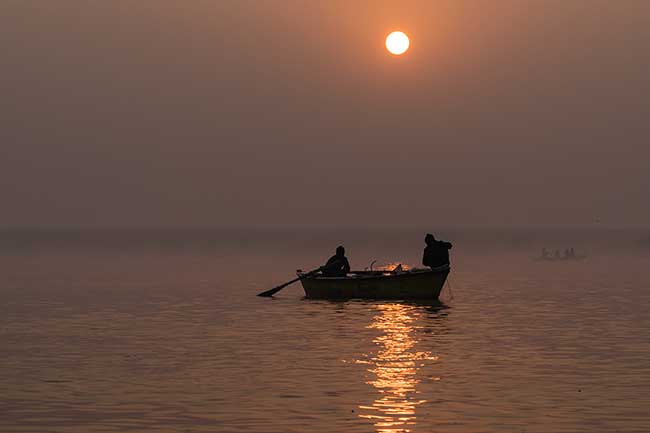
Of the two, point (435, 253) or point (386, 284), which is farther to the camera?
point (386, 284)

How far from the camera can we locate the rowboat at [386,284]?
48.1 meters

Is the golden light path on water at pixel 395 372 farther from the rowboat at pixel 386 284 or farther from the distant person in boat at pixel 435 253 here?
the rowboat at pixel 386 284

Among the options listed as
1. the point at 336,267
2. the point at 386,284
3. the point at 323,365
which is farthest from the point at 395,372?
the point at 336,267

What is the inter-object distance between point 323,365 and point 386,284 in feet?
66.0

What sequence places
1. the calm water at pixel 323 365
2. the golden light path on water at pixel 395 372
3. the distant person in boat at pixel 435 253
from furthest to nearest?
1. the distant person in boat at pixel 435 253
2. the calm water at pixel 323 365
3. the golden light path on water at pixel 395 372

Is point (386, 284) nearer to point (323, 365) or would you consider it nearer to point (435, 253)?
point (435, 253)

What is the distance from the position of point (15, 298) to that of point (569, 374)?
38.9m

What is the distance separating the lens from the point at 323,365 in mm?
28969

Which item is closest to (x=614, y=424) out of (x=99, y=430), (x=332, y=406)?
(x=332, y=406)

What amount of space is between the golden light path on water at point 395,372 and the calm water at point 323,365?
6 centimetres

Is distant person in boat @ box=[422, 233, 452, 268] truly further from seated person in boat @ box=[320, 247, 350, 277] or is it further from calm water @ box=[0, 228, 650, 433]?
seated person in boat @ box=[320, 247, 350, 277]

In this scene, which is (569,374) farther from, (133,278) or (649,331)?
(133,278)

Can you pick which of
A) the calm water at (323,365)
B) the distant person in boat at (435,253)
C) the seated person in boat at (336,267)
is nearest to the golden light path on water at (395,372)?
the calm water at (323,365)

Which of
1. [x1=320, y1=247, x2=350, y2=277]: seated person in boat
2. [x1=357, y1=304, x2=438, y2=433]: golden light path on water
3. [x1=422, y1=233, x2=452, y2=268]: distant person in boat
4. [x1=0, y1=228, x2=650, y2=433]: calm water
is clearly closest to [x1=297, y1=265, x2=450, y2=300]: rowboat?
[x1=422, y1=233, x2=452, y2=268]: distant person in boat
